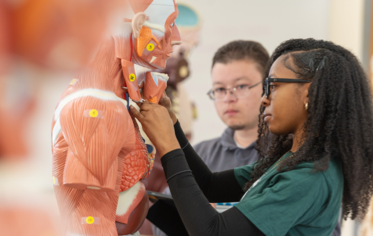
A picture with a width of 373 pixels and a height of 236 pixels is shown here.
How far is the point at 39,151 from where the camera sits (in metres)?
0.22

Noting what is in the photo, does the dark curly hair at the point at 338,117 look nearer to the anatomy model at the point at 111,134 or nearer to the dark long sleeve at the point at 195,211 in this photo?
the dark long sleeve at the point at 195,211

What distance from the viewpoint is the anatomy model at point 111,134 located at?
694 millimetres

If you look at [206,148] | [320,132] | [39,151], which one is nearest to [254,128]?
[206,148]

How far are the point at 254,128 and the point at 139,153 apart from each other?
3.35ft

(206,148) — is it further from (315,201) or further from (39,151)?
(39,151)

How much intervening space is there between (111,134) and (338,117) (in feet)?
2.00

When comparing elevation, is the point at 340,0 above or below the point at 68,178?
above

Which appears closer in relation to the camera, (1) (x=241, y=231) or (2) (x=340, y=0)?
(1) (x=241, y=231)

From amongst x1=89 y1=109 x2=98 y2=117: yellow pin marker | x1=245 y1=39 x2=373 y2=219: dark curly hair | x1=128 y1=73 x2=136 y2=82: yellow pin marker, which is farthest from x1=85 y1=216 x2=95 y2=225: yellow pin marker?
x1=245 y1=39 x2=373 y2=219: dark curly hair

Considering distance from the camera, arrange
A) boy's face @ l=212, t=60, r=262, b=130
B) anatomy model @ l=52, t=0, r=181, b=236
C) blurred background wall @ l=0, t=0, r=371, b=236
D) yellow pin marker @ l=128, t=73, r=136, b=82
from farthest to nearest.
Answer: blurred background wall @ l=0, t=0, r=371, b=236
boy's face @ l=212, t=60, r=262, b=130
yellow pin marker @ l=128, t=73, r=136, b=82
anatomy model @ l=52, t=0, r=181, b=236

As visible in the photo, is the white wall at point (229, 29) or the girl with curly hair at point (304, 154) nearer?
the girl with curly hair at point (304, 154)

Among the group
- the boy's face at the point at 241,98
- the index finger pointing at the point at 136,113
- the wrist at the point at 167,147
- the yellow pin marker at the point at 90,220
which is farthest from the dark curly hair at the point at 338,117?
the boy's face at the point at 241,98

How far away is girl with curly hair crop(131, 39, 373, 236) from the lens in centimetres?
87

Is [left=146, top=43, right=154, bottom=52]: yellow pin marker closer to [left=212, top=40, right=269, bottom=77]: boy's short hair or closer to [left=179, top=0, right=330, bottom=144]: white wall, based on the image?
[left=212, top=40, right=269, bottom=77]: boy's short hair
